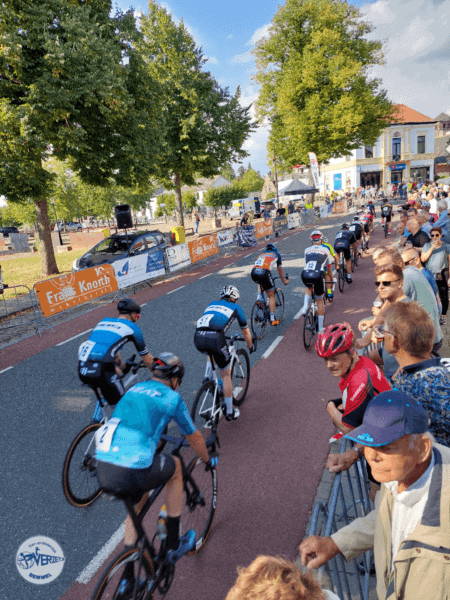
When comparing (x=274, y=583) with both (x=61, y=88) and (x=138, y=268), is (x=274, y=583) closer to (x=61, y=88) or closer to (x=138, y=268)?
(x=138, y=268)

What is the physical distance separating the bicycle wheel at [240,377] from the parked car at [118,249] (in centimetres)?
962

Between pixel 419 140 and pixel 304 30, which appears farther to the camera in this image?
pixel 419 140

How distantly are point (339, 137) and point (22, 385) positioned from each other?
3116cm

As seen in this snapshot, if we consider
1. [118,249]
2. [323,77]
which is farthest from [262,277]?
[323,77]

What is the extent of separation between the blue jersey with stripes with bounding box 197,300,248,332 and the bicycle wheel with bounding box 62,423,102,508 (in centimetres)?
185

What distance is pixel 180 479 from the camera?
3014mm

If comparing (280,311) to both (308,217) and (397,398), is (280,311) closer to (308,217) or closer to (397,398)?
(397,398)

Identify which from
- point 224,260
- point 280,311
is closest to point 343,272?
point 280,311

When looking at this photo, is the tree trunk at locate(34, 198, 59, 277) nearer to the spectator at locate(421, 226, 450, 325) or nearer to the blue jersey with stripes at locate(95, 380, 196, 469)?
the spectator at locate(421, 226, 450, 325)

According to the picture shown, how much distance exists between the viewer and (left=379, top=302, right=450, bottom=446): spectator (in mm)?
2445

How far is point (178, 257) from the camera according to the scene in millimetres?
16406

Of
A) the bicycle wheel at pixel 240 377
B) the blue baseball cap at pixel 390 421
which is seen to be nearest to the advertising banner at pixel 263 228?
the bicycle wheel at pixel 240 377

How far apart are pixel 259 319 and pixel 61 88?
10861 mm

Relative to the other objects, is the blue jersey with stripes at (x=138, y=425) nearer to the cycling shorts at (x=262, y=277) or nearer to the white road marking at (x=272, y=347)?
the white road marking at (x=272, y=347)
